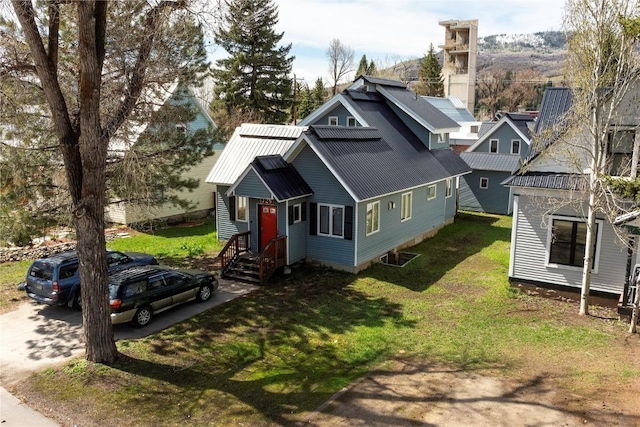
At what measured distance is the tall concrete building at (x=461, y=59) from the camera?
78750 millimetres

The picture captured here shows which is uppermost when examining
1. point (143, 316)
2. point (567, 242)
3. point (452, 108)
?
point (452, 108)

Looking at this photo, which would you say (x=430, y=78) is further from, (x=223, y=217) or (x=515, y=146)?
(x=223, y=217)

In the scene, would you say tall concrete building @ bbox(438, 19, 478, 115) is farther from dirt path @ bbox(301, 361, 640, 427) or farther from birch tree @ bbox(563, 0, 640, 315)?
dirt path @ bbox(301, 361, 640, 427)

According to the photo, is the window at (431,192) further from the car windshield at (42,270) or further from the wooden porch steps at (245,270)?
the car windshield at (42,270)

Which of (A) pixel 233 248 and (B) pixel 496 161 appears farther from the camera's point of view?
(B) pixel 496 161

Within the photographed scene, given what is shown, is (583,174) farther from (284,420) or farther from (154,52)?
(154,52)

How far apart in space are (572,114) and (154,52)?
40.0 feet

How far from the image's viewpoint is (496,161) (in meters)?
31.9

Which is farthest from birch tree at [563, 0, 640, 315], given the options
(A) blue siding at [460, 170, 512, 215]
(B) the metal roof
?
(A) blue siding at [460, 170, 512, 215]

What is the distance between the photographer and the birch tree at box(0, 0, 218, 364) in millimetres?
10977

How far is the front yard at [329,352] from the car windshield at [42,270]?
411 cm

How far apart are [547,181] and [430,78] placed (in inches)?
2530

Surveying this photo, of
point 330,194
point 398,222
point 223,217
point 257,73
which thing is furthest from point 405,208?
point 257,73

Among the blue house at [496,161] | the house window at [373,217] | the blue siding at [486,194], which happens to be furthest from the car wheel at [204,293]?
the blue siding at [486,194]
